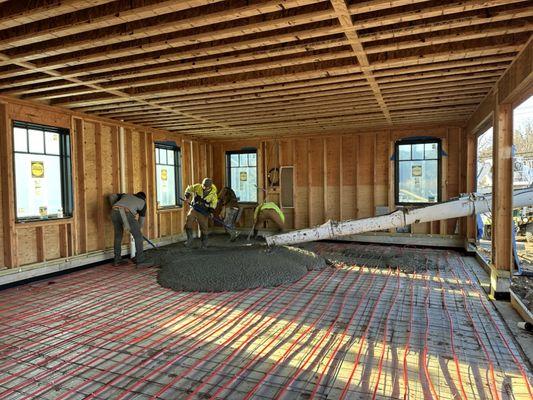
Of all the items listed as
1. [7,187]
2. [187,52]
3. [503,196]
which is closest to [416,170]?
[503,196]

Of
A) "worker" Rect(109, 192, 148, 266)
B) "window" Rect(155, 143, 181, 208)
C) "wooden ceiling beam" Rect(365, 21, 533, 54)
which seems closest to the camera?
"wooden ceiling beam" Rect(365, 21, 533, 54)

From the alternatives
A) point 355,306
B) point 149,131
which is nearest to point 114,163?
point 149,131

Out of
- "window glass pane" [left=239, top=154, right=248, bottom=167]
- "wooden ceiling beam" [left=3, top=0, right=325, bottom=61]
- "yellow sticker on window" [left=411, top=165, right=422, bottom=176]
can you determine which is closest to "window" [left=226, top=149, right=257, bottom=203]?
"window glass pane" [left=239, top=154, right=248, bottom=167]

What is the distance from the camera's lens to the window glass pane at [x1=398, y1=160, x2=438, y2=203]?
27.9 ft

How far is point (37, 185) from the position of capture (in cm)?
603

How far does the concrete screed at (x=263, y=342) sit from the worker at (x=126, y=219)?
1314 mm

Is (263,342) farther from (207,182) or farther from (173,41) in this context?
(207,182)

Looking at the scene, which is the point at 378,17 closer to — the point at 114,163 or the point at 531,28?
the point at 531,28

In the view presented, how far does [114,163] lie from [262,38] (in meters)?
5.07

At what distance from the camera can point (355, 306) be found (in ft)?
14.8

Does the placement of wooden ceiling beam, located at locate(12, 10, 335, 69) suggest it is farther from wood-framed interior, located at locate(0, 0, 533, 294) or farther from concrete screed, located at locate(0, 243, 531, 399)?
concrete screed, located at locate(0, 243, 531, 399)

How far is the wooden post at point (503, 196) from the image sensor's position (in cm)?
453

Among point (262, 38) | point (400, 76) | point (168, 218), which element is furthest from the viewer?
point (168, 218)

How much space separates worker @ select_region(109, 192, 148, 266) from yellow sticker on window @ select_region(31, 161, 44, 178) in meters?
1.30
